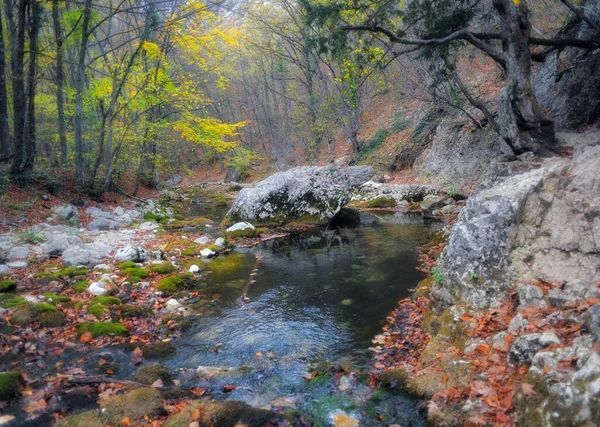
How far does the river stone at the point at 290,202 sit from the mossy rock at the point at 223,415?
435 inches

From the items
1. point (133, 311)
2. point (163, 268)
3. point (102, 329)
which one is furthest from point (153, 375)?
point (163, 268)

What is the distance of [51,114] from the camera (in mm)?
19156

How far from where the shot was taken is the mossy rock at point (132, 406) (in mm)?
3555

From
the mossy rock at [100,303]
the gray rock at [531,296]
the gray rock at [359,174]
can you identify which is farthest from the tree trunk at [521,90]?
the gray rock at [359,174]

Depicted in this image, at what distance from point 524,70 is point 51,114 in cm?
2110

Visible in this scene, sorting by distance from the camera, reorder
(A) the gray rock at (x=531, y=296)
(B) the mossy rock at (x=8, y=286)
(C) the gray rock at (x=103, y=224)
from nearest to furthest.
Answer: (A) the gray rock at (x=531, y=296), (B) the mossy rock at (x=8, y=286), (C) the gray rock at (x=103, y=224)

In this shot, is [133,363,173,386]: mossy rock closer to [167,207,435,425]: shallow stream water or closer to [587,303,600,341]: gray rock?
[167,207,435,425]: shallow stream water

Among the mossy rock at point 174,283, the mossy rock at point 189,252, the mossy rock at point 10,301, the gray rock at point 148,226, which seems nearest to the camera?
the mossy rock at point 10,301

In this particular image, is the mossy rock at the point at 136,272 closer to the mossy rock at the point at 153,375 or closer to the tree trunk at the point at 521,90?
the mossy rock at the point at 153,375

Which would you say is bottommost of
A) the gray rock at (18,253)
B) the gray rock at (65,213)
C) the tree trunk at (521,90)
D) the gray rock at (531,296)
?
the gray rock at (18,253)

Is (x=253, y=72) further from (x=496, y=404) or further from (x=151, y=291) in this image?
(x=496, y=404)

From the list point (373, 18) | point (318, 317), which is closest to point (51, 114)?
point (373, 18)

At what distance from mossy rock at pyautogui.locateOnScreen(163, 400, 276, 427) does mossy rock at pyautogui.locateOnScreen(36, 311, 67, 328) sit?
3416 millimetres

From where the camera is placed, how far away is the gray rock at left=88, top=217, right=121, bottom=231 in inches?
487
